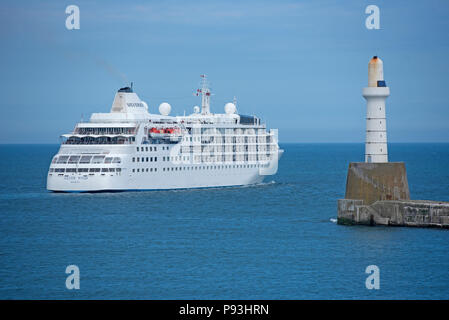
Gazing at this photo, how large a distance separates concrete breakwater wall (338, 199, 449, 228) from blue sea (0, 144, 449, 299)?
21.0 inches

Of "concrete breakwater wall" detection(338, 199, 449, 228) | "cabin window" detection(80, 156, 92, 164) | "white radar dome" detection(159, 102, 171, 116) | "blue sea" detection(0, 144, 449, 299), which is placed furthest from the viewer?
"white radar dome" detection(159, 102, 171, 116)

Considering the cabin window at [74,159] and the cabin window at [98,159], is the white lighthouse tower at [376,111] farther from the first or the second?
the cabin window at [74,159]

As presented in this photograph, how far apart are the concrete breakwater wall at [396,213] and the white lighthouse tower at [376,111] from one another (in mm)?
2758

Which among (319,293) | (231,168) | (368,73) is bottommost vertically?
(319,293)

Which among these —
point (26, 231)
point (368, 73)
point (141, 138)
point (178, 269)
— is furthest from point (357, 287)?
point (141, 138)

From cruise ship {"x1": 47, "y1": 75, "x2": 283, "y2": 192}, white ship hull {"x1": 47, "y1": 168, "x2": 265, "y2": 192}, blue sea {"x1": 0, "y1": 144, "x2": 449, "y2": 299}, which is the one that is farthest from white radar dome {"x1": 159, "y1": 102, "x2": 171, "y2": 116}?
blue sea {"x1": 0, "y1": 144, "x2": 449, "y2": 299}

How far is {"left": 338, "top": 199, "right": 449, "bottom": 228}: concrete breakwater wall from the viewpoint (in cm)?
4353

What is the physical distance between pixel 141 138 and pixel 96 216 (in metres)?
15.7

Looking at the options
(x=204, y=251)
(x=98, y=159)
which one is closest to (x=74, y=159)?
(x=98, y=159)

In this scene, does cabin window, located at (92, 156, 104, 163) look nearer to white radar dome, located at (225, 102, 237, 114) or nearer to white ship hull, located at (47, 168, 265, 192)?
white ship hull, located at (47, 168, 265, 192)

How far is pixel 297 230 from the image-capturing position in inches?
1817

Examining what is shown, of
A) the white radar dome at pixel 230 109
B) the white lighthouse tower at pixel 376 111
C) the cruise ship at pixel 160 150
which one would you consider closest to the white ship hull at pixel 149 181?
the cruise ship at pixel 160 150
